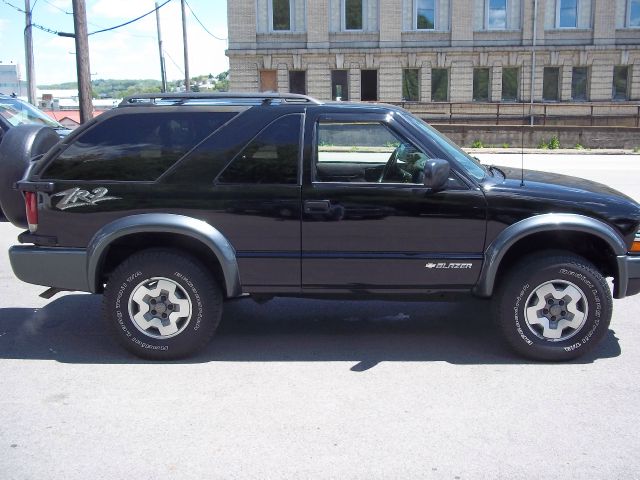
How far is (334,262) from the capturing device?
4.75 meters

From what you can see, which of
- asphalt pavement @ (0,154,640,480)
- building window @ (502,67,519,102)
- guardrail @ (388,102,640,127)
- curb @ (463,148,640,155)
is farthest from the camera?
building window @ (502,67,519,102)

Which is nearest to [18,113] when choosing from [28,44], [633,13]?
[28,44]

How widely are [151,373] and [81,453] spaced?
3.69ft

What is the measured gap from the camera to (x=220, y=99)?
510 cm

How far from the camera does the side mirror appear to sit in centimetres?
447

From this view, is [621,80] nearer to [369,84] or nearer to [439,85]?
[439,85]

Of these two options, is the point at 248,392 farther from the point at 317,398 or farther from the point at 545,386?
the point at 545,386

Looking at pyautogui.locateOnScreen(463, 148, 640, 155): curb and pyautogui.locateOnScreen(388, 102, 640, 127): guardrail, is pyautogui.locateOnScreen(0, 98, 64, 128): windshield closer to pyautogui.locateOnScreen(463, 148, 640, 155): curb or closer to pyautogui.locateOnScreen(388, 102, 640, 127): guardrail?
pyautogui.locateOnScreen(463, 148, 640, 155): curb

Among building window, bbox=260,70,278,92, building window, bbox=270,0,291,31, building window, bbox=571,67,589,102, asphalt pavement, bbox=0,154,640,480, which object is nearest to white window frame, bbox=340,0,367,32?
building window, bbox=270,0,291,31

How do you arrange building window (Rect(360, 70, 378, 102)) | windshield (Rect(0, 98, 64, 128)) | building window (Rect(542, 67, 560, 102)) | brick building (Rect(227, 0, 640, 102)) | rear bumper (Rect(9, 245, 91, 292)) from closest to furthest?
rear bumper (Rect(9, 245, 91, 292))
windshield (Rect(0, 98, 64, 128))
brick building (Rect(227, 0, 640, 102))
building window (Rect(542, 67, 560, 102))
building window (Rect(360, 70, 378, 102))

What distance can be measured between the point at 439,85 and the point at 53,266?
37375mm

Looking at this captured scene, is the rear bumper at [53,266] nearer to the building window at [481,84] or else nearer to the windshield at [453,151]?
the windshield at [453,151]

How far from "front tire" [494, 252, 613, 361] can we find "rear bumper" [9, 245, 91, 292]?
2.97m

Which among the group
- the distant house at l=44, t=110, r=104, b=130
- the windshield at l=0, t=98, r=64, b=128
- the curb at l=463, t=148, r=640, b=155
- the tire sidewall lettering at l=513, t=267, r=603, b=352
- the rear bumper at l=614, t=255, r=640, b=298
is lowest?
the curb at l=463, t=148, r=640, b=155
